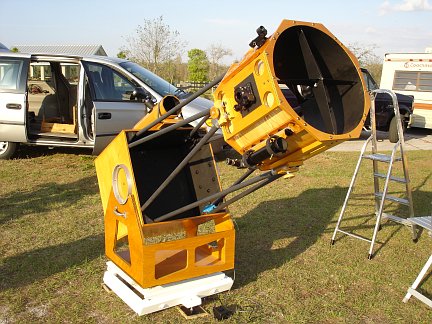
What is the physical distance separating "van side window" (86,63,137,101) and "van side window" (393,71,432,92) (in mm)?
12270

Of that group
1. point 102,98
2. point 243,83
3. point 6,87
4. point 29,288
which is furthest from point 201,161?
point 6,87

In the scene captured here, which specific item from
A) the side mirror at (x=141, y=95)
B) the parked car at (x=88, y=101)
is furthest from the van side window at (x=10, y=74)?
the side mirror at (x=141, y=95)

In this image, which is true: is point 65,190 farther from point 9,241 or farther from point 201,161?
point 201,161

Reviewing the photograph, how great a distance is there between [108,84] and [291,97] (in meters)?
5.85

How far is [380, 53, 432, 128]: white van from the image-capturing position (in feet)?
52.8

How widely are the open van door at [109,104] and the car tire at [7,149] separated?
6.73 feet

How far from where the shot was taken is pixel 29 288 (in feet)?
12.5

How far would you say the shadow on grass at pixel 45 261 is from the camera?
3.97 meters

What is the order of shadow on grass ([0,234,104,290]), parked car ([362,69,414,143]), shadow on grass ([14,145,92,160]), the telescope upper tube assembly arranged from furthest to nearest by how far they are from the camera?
parked car ([362,69,414,143]) → shadow on grass ([14,145,92,160]) → shadow on grass ([0,234,104,290]) → the telescope upper tube assembly

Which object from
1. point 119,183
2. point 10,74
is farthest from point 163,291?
point 10,74

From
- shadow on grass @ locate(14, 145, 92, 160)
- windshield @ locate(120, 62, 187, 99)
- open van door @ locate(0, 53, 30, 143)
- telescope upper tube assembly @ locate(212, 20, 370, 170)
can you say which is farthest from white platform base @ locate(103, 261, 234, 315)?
shadow on grass @ locate(14, 145, 92, 160)

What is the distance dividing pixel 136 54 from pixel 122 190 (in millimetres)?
21654

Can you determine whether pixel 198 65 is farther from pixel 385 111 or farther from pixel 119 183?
pixel 119 183

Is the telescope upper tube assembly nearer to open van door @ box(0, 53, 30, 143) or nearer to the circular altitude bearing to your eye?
the circular altitude bearing
